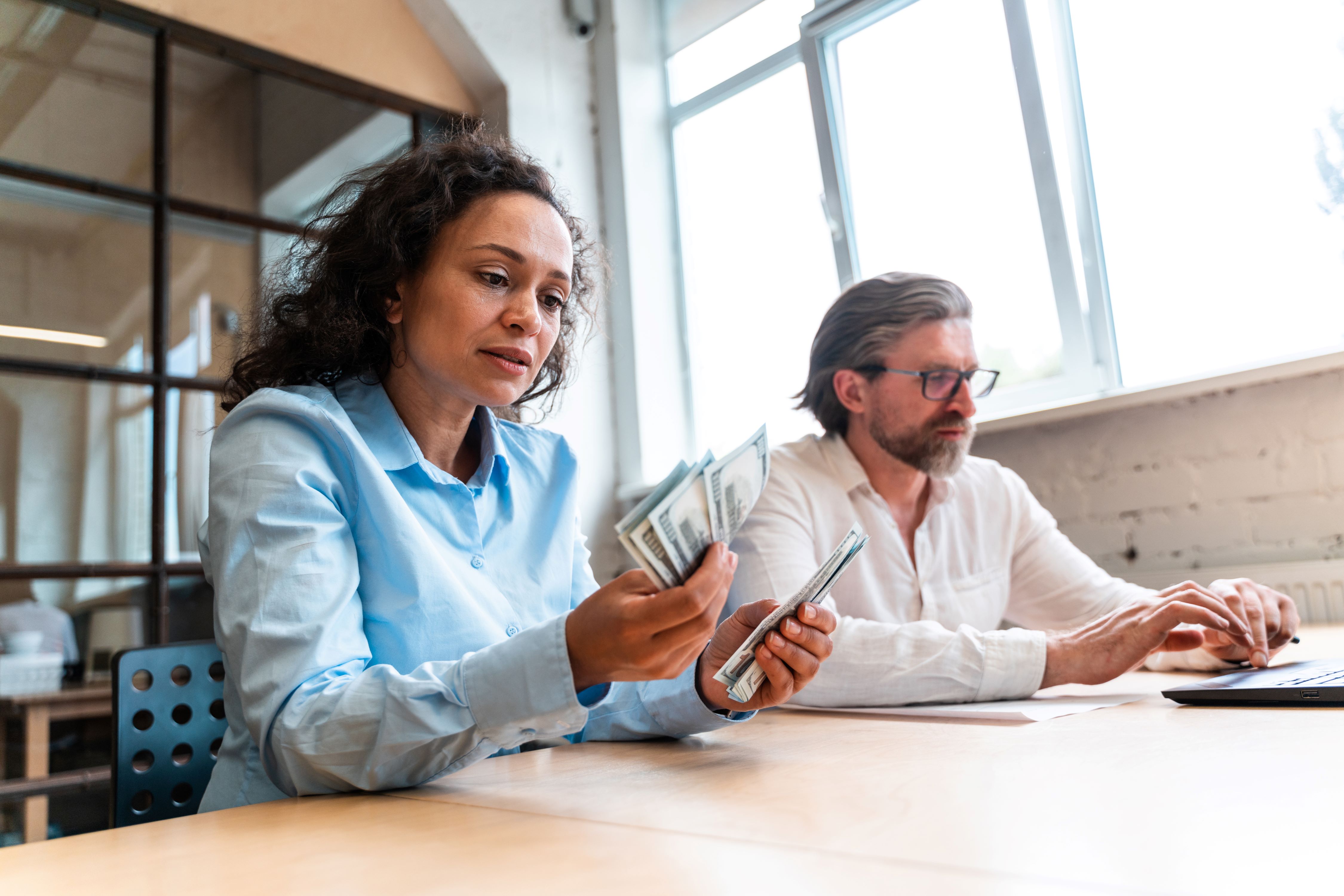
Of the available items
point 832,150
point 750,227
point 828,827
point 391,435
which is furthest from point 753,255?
point 828,827

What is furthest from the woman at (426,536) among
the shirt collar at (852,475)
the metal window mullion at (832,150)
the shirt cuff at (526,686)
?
the metal window mullion at (832,150)

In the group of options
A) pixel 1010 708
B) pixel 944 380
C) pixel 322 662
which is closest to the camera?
pixel 322 662

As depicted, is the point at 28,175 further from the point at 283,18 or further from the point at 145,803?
the point at 145,803

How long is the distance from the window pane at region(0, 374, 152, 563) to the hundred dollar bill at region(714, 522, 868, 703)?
2171 millimetres

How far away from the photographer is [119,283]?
2.60m

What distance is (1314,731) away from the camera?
82 centimetres

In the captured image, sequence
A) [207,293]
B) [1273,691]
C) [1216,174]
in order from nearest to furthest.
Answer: [1273,691] → [1216,174] → [207,293]

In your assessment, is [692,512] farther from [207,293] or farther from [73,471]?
[207,293]

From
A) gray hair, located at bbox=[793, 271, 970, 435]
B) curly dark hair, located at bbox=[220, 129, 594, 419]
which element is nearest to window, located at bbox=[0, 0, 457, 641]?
curly dark hair, located at bbox=[220, 129, 594, 419]

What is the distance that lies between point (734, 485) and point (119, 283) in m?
→ 2.48

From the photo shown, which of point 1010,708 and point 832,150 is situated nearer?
point 1010,708

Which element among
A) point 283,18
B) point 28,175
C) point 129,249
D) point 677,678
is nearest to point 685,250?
point 283,18

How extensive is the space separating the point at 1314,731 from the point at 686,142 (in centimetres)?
327

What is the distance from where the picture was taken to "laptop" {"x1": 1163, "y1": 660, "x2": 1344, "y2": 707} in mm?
965
